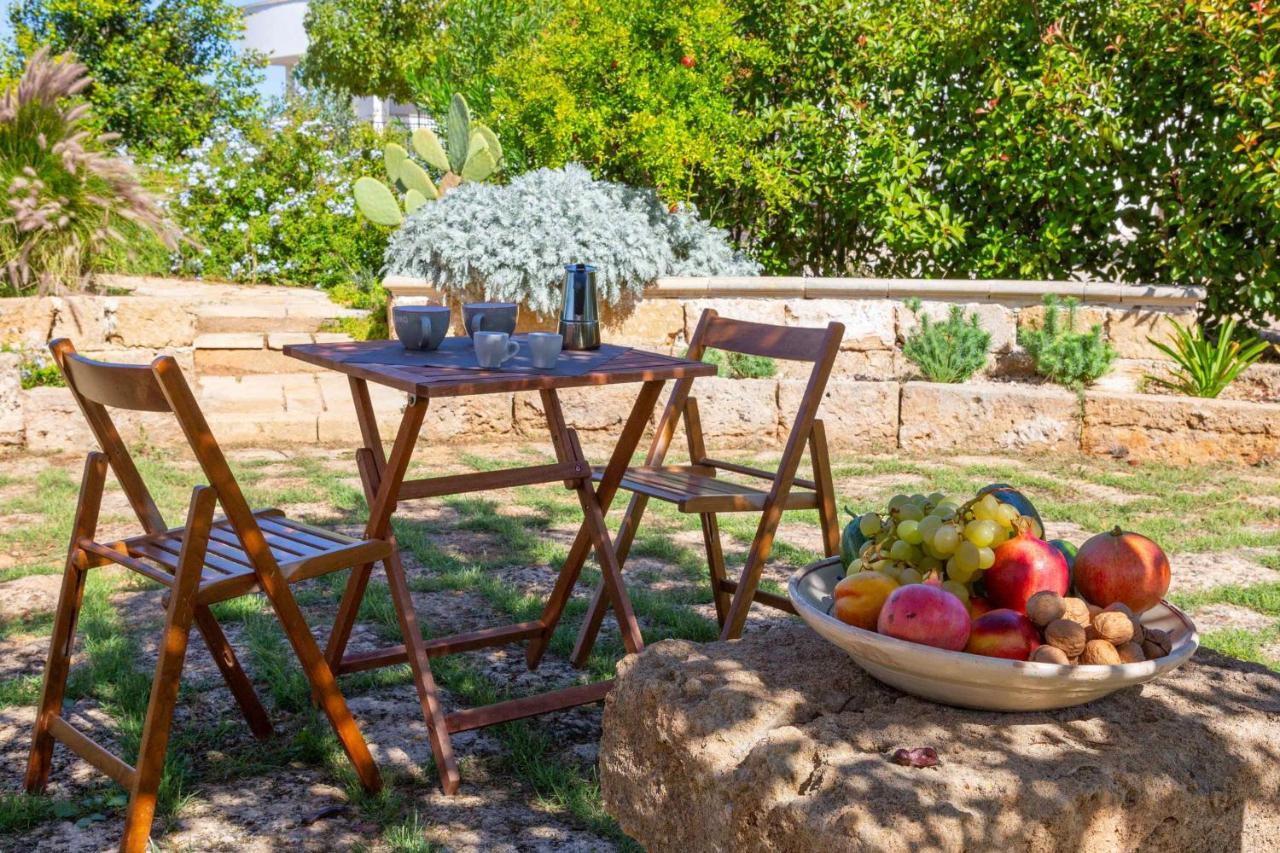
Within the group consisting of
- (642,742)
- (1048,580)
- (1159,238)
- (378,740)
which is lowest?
(378,740)

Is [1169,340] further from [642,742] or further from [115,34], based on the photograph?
[115,34]

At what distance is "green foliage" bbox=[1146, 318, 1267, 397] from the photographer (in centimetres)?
658

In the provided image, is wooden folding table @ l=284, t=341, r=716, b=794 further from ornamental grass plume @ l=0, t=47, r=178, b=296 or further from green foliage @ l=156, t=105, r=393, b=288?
green foliage @ l=156, t=105, r=393, b=288

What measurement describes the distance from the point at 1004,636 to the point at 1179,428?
16.3 feet

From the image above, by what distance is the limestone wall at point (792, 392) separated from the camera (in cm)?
624

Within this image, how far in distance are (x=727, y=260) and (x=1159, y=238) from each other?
8.66ft

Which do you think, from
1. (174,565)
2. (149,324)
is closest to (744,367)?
(149,324)

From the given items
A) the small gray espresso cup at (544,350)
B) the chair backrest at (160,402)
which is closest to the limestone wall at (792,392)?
the small gray espresso cup at (544,350)

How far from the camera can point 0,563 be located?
4438 millimetres

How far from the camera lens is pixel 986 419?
6.50m

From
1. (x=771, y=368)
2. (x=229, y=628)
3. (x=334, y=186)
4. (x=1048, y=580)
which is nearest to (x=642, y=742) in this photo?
(x=1048, y=580)

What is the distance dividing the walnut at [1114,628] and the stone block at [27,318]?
21.5 feet

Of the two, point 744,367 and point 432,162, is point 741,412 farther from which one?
point 432,162

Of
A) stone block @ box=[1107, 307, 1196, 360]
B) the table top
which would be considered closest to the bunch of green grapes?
the table top
